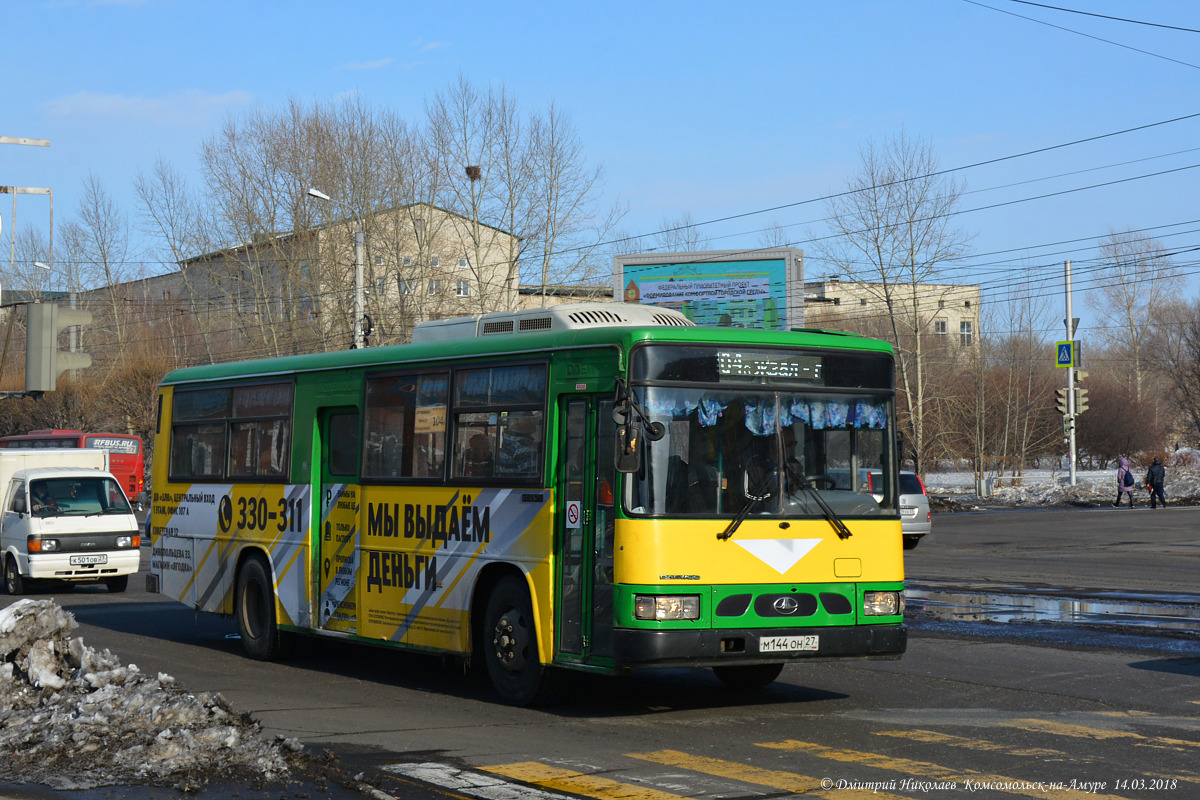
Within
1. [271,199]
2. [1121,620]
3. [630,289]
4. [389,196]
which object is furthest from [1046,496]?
[1121,620]

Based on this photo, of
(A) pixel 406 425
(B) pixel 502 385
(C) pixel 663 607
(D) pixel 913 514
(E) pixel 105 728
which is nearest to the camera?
(E) pixel 105 728

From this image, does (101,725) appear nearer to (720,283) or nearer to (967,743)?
(967,743)

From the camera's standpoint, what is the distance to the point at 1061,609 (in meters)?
16.6

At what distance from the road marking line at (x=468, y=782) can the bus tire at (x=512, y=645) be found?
2.21 meters

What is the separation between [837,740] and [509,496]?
3.23 meters

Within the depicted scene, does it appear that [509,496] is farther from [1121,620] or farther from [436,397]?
[1121,620]

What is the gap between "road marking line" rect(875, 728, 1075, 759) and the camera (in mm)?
7852

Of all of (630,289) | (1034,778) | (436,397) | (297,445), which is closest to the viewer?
(1034,778)

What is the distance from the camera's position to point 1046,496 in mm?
47469

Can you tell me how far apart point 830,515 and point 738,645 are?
1.20 meters

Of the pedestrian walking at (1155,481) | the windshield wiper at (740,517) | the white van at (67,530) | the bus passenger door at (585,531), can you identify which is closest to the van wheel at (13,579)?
the white van at (67,530)

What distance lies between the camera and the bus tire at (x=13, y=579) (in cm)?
2108

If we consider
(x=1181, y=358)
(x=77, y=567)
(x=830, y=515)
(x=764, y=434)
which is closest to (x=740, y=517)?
(x=764, y=434)

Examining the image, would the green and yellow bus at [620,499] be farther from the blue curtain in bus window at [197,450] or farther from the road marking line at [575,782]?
the blue curtain in bus window at [197,450]
